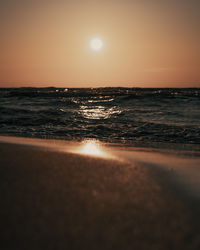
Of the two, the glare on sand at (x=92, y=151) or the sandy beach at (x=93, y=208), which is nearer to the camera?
the sandy beach at (x=93, y=208)

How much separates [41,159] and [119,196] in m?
1.00

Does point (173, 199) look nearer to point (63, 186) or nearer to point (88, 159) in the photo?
point (63, 186)

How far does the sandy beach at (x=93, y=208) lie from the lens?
106cm

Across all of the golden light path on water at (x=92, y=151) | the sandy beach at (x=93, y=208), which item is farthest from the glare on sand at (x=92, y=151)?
the sandy beach at (x=93, y=208)

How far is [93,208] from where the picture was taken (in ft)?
4.31

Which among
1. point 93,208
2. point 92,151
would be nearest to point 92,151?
point 92,151

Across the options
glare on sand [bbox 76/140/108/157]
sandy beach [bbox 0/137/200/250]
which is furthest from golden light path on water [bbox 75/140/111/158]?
sandy beach [bbox 0/137/200/250]

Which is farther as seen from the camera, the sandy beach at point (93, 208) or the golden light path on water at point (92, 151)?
the golden light path on water at point (92, 151)

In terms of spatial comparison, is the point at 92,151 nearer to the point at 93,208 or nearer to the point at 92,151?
the point at 92,151

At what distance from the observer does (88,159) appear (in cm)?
229

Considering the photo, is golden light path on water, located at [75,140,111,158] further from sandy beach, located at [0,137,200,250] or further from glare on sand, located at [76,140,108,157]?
sandy beach, located at [0,137,200,250]

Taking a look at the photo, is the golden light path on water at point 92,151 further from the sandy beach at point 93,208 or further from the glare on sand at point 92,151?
the sandy beach at point 93,208

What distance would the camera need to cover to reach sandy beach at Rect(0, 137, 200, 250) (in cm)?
106

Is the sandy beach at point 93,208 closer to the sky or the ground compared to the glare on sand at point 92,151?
closer to the sky
